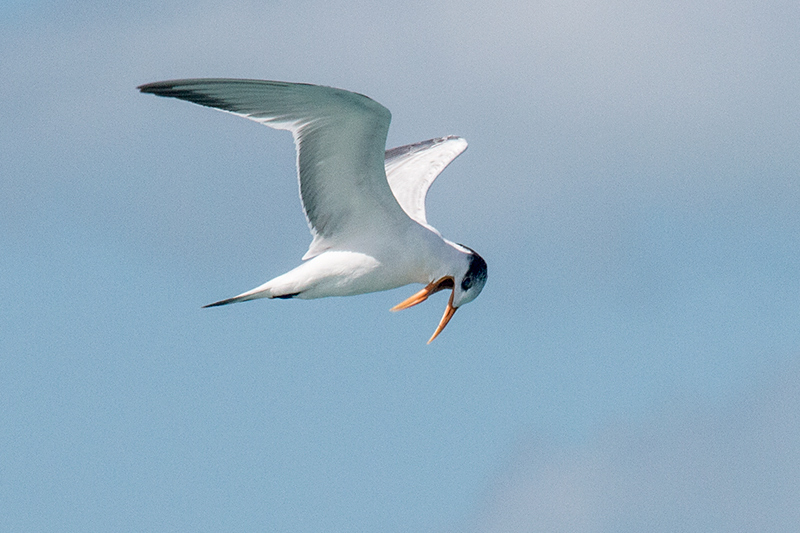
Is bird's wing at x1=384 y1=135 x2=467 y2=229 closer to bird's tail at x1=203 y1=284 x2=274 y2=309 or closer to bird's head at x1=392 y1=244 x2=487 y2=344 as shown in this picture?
bird's head at x1=392 y1=244 x2=487 y2=344

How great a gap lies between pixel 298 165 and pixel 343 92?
4.20 feet

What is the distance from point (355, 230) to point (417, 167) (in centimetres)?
247

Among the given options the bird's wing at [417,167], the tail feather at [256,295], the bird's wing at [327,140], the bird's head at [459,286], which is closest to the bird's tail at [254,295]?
the tail feather at [256,295]

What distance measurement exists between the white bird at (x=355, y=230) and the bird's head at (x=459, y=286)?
10 mm

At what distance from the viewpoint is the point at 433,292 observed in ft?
42.8

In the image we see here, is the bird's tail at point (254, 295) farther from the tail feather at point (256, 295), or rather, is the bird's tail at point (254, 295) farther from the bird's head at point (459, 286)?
the bird's head at point (459, 286)

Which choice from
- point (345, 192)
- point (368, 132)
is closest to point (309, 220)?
point (345, 192)

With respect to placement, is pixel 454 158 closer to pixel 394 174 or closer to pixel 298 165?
pixel 394 174

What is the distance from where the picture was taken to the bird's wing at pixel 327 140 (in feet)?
35.8

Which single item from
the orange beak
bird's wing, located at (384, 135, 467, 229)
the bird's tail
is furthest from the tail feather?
bird's wing, located at (384, 135, 467, 229)

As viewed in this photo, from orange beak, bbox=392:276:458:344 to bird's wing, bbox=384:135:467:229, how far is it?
87 cm

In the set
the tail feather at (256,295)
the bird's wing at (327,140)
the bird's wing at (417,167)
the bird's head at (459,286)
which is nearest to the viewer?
the bird's wing at (327,140)

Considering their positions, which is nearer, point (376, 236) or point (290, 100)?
point (290, 100)

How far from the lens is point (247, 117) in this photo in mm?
11188
